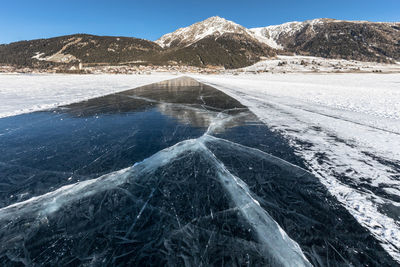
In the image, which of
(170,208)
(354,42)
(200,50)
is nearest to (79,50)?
(200,50)

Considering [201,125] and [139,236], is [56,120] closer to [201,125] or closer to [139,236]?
[201,125]

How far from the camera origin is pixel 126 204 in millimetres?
2189

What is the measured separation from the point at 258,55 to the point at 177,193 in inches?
5577

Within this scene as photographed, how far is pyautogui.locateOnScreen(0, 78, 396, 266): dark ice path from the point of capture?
5.30ft

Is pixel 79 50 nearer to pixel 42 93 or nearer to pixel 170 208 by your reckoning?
pixel 42 93

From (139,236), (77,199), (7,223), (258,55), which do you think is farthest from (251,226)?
(258,55)

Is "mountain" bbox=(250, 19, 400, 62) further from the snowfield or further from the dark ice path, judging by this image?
the dark ice path

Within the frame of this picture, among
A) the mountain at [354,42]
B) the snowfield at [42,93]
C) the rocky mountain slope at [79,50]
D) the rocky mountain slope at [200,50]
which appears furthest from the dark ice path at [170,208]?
the mountain at [354,42]

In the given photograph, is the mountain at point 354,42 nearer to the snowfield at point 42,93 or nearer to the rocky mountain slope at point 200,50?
the rocky mountain slope at point 200,50

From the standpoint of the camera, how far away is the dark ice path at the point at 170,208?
1.62 metres

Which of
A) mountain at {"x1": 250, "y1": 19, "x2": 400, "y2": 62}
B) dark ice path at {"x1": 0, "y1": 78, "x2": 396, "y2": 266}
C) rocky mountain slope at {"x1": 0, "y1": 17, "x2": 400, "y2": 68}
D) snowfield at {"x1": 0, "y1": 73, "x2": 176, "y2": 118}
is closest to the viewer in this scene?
dark ice path at {"x1": 0, "y1": 78, "x2": 396, "y2": 266}

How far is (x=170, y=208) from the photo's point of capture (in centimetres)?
214

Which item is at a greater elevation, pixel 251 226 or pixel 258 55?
pixel 258 55

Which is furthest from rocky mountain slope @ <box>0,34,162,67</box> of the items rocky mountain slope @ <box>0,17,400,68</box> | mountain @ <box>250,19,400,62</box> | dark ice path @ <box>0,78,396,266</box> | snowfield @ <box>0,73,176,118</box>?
mountain @ <box>250,19,400,62</box>
